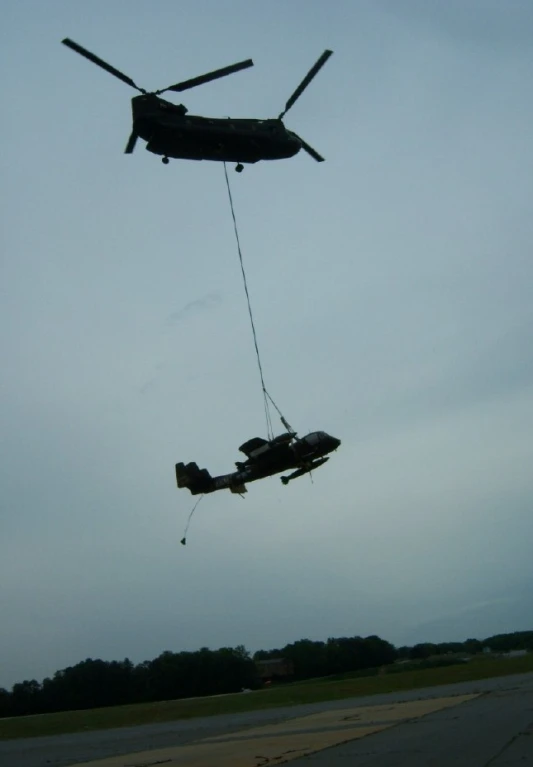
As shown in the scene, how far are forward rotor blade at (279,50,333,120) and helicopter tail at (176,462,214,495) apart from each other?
9418 millimetres

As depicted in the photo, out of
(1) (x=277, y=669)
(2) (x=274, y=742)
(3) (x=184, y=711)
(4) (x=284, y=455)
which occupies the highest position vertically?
(4) (x=284, y=455)

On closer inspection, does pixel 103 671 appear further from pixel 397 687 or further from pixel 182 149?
pixel 182 149

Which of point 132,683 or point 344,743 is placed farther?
point 132,683

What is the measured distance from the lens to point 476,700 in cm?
3509

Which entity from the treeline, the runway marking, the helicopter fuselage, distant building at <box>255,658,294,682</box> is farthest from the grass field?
distant building at <box>255,658,294,682</box>

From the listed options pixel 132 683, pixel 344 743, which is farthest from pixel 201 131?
pixel 132 683

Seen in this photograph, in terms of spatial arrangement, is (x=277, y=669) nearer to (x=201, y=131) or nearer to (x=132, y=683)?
(x=132, y=683)

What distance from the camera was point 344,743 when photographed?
21.4 meters

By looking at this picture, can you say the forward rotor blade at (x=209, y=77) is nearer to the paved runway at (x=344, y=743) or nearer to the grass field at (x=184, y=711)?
the paved runway at (x=344, y=743)

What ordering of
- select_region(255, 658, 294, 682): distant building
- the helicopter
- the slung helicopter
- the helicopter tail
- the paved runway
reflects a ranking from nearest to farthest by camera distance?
the paved runway < the helicopter < the slung helicopter < the helicopter tail < select_region(255, 658, 294, 682): distant building

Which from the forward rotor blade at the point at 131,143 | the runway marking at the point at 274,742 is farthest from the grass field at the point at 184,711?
the forward rotor blade at the point at 131,143

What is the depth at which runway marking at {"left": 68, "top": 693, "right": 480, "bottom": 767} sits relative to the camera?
65.0 ft

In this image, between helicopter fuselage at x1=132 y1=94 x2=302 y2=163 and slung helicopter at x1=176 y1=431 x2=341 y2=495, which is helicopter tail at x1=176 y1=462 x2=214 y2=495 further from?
helicopter fuselage at x1=132 y1=94 x2=302 y2=163

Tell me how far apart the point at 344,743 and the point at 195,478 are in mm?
7705
